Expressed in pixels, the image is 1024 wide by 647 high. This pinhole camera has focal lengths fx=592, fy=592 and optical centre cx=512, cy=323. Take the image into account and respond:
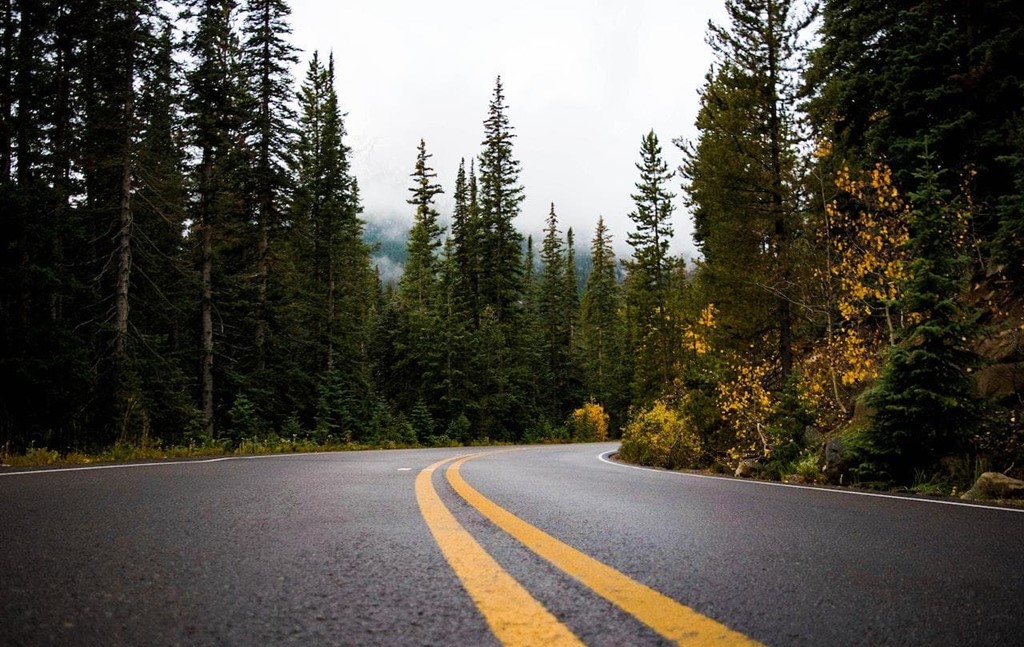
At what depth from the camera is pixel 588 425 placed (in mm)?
47969

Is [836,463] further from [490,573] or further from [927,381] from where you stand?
[490,573]

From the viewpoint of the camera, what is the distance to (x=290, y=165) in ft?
84.2

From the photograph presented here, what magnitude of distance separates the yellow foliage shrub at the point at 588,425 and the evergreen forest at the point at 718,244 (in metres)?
20.5

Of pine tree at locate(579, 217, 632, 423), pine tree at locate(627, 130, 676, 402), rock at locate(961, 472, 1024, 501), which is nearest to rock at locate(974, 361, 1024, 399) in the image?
rock at locate(961, 472, 1024, 501)

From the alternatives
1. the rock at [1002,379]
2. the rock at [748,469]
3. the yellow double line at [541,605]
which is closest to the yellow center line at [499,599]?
the yellow double line at [541,605]

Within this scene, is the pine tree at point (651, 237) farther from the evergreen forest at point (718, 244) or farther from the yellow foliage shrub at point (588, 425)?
the evergreen forest at point (718, 244)

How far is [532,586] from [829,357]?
12.0 meters

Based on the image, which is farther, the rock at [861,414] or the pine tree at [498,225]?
the pine tree at [498,225]

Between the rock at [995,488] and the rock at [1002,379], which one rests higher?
the rock at [1002,379]

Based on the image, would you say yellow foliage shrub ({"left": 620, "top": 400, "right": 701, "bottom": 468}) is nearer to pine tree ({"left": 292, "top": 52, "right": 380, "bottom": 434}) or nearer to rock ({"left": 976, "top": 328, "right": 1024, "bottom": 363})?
rock ({"left": 976, "top": 328, "right": 1024, "bottom": 363})

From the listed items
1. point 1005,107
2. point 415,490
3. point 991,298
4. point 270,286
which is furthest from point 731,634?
point 270,286

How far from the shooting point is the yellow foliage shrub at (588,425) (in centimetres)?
4775

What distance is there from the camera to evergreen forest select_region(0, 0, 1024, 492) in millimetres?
8977

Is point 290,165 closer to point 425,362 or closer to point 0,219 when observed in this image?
point 0,219
